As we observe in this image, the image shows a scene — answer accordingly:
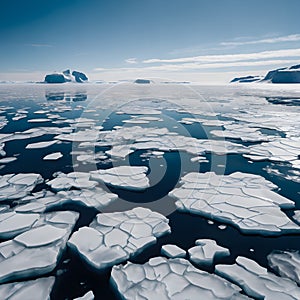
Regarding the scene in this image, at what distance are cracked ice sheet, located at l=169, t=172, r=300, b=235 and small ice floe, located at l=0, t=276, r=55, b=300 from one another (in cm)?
233

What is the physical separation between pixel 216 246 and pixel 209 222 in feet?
2.13

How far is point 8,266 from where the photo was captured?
9.62ft

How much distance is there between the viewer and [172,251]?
3271mm

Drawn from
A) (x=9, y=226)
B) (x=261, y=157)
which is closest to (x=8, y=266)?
(x=9, y=226)

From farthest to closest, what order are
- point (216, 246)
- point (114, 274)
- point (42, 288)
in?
point (216, 246) → point (114, 274) → point (42, 288)

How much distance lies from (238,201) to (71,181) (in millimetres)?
3362

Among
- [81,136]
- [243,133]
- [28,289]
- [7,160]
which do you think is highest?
[28,289]

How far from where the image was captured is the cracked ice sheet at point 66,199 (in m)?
4.28

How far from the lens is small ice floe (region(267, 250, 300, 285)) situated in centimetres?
290

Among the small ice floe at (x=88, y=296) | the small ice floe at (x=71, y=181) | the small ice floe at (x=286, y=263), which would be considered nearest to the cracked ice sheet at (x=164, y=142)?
the small ice floe at (x=71, y=181)

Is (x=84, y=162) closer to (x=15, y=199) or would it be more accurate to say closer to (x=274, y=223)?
(x=15, y=199)

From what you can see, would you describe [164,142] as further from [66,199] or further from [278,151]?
[66,199]

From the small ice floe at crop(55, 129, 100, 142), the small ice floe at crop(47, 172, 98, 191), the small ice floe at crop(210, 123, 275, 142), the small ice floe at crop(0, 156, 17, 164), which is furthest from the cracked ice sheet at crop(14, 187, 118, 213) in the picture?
the small ice floe at crop(210, 123, 275, 142)

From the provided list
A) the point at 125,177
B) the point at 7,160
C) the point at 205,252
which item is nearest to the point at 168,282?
the point at 205,252
